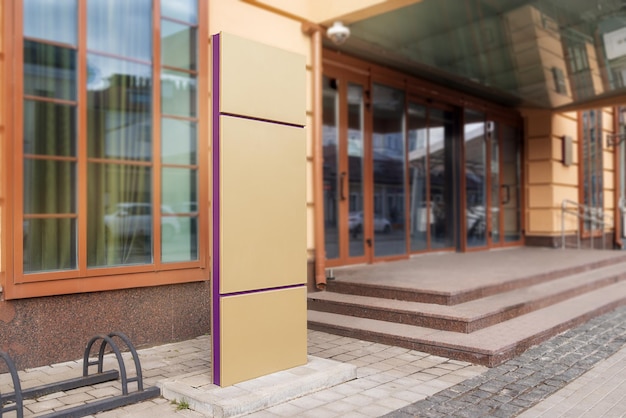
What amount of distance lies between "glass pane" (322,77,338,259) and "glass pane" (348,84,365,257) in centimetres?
31

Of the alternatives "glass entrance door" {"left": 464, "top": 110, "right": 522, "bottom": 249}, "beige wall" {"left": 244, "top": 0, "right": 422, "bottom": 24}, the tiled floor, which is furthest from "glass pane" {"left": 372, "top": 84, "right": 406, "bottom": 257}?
the tiled floor

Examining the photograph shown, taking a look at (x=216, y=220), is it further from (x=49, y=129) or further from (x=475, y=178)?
(x=475, y=178)

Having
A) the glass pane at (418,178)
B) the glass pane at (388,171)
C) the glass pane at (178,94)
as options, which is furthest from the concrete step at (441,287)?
the glass pane at (178,94)

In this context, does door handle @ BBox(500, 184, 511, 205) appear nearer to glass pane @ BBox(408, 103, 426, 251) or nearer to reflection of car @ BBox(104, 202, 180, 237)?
glass pane @ BBox(408, 103, 426, 251)

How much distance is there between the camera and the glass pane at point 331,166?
7.85m

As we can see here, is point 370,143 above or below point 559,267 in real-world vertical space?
above

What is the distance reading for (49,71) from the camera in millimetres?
4762

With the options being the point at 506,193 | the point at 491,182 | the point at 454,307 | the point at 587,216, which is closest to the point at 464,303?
the point at 454,307

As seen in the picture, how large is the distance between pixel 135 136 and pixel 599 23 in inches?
234

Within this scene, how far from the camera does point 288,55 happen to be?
417 cm

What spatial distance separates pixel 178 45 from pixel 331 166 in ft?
10.1

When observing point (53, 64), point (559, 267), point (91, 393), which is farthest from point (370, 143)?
point (91, 393)

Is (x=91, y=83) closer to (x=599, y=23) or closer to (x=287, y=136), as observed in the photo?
(x=287, y=136)

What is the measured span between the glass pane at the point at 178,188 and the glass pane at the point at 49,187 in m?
0.86
